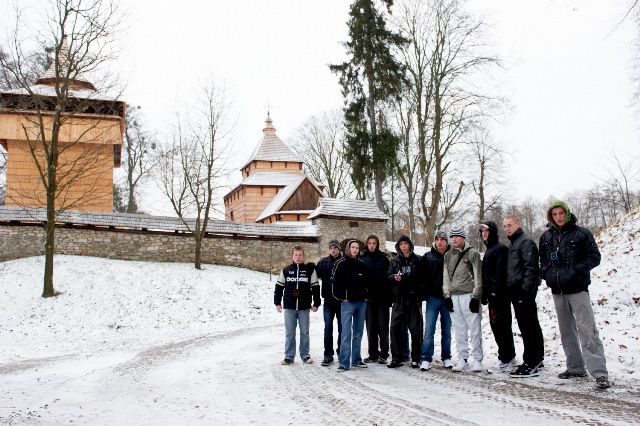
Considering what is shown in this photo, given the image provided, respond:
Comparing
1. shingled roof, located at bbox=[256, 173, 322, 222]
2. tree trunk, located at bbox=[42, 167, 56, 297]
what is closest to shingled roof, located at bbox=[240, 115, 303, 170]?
shingled roof, located at bbox=[256, 173, 322, 222]

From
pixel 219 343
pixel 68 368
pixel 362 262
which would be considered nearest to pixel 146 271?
pixel 219 343

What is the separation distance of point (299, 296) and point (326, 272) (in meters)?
0.50

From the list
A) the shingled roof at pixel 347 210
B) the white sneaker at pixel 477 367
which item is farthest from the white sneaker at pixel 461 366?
the shingled roof at pixel 347 210

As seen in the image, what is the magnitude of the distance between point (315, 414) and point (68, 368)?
175 inches

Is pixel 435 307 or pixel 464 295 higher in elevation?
pixel 464 295

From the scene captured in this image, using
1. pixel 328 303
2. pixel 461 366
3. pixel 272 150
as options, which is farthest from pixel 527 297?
pixel 272 150

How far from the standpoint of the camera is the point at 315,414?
4.02 metres

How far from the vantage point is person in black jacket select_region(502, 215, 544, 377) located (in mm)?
5430

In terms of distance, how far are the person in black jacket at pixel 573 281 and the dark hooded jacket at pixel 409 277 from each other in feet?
5.16

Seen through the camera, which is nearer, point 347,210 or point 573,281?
point 573,281

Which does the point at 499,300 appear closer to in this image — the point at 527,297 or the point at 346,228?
the point at 527,297

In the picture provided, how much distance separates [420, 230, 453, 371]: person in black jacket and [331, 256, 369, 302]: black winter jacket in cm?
81

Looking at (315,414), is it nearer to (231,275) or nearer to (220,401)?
(220,401)

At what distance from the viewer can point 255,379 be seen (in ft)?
18.5
